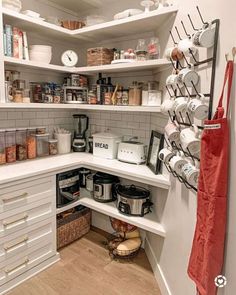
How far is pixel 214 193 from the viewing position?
975 millimetres

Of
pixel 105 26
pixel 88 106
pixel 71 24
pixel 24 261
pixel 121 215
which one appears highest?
pixel 71 24

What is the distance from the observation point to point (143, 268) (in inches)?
82.3

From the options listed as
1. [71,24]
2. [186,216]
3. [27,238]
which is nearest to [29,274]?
[27,238]

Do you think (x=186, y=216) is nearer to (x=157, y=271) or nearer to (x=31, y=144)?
(x=157, y=271)

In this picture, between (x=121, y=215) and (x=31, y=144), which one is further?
(x=31, y=144)

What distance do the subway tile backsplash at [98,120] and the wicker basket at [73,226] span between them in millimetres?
888

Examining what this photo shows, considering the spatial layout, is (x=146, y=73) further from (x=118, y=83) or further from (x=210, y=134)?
(x=210, y=134)

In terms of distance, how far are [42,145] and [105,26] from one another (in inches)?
48.8

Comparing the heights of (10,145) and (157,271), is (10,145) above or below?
above

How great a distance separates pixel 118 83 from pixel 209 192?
1.68 m

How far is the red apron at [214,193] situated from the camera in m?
0.96

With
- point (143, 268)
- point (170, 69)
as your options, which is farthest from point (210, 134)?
point (143, 268)

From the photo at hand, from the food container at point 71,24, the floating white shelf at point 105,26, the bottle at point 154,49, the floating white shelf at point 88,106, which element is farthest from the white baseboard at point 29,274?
the food container at point 71,24

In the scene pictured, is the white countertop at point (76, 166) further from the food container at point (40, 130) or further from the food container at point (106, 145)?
the food container at point (40, 130)
